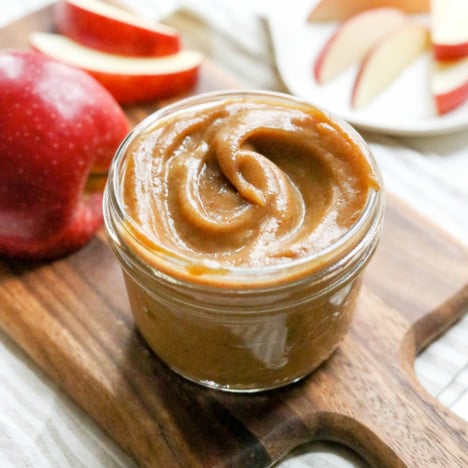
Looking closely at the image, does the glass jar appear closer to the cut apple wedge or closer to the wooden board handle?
the wooden board handle

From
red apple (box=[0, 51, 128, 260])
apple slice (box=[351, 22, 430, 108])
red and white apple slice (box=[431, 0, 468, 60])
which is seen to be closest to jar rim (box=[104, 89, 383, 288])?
red apple (box=[0, 51, 128, 260])

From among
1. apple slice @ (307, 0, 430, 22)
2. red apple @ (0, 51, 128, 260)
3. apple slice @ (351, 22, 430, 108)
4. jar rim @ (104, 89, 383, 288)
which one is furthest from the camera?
apple slice @ (307, 0, 430, 22)

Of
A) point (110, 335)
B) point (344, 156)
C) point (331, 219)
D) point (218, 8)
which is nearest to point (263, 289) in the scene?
point (331, 219)

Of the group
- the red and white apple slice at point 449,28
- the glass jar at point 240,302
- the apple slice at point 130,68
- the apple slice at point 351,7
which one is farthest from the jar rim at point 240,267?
the apple slice at point 351,7

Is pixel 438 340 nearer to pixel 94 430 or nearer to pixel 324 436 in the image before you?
pixel 324 436

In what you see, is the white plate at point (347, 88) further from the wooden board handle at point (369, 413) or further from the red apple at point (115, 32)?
the wooden board handle at point (369, 413)
